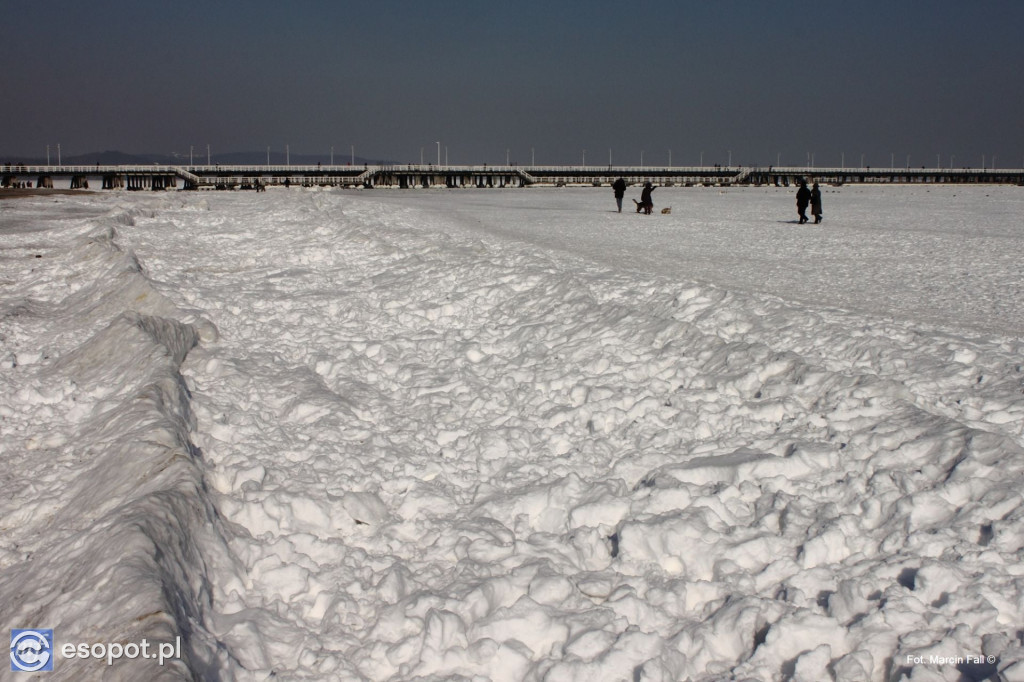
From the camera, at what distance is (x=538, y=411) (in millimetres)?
6477

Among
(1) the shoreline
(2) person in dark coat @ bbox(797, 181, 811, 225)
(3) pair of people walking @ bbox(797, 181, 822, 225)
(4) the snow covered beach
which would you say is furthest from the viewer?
(1) the shoreline

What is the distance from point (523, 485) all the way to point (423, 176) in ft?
387

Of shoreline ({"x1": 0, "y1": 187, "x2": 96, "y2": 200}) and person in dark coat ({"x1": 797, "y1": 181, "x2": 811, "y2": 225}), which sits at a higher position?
shoreline ({"x1": 0, "y1": 187, "x2": 96, "y2": 200})

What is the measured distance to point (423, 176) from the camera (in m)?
120

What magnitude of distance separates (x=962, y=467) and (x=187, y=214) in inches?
999

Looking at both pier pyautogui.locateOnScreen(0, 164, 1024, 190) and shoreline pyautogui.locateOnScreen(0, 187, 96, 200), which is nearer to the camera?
shoreline pyautogui.locateOnScreen(0, 187, 96, 200)

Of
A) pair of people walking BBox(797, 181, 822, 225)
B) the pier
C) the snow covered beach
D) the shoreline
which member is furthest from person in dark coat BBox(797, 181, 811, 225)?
the pier

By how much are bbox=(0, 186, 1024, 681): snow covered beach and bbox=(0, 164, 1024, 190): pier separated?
252 feet

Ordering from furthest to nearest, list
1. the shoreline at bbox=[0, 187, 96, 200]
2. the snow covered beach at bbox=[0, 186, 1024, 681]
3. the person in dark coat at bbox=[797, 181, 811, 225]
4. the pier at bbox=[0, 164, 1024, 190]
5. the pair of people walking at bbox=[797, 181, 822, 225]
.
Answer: the pier at bbox=[0, 164, 1024, 190], the shoreline at bbox=[0, 187, 96, 200], the person in dark coat at bbox=[797, 181, 811, 225], the pair of people walking at bbox=[797, 181, 822, 225], the snow covered beach at bbox=[0, 186, 1024, 681]

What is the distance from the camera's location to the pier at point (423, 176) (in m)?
98.8

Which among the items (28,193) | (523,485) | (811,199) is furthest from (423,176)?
(523,485)

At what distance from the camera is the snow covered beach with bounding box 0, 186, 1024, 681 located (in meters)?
3.64

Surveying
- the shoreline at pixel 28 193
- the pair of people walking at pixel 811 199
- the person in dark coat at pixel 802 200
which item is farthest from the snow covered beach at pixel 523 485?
the shoreline at pixel 28 193

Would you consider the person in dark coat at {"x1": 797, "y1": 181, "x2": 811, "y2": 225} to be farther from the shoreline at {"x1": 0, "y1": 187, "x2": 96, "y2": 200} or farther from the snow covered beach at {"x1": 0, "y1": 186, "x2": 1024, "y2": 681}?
the shoreline at {"x1": 0, "y1": 187, "x2": 96, "y2": 200}
